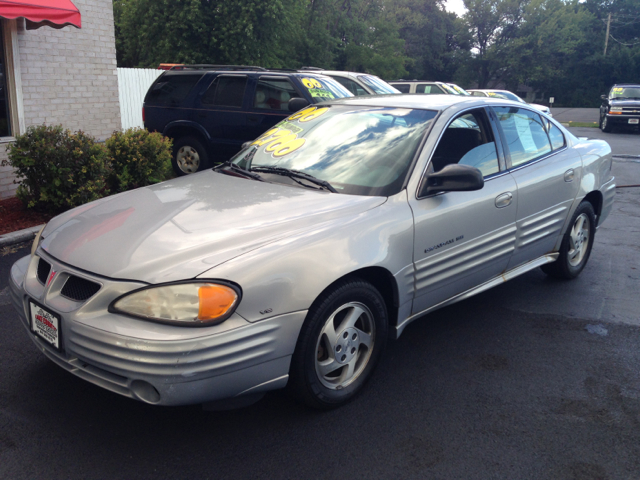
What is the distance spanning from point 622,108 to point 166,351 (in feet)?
80.8

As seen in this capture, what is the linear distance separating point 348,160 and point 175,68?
7895 mm

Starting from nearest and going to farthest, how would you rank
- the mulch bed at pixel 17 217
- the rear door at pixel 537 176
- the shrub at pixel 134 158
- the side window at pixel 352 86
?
the rear door at pixel 537 176, the mulch bed at pixel 17 217, the shrub at pixel 134 158, the side window at pixel 352 86

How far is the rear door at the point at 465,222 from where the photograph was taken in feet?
11.3

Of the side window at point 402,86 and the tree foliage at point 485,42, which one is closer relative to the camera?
the side window at point 402,86

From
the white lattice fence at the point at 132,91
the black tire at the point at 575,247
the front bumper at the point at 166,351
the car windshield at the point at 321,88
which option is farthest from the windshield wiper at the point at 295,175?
the white lattice fence at the point at 132,91

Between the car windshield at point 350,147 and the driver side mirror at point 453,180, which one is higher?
the car windshield at point 350,147

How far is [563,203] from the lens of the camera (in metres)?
4.61

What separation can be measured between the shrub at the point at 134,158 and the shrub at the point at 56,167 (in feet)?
1.74

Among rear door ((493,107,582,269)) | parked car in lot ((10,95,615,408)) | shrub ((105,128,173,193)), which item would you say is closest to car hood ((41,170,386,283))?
parked car in lot ((10,95,615,408))

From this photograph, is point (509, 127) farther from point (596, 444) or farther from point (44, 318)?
point (44, 318)

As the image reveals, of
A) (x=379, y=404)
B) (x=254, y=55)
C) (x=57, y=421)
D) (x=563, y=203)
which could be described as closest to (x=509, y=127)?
(x=563, y=203)

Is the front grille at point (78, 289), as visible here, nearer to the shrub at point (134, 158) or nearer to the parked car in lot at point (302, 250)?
the parked car in lot at point (302, 250)

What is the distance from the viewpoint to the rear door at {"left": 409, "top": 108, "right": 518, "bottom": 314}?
344 cm

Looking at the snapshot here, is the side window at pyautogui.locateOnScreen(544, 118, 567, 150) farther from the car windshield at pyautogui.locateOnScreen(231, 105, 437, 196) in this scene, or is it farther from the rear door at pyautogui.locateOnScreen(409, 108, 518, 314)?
the car windshield at pyautogui.locateOnScreen(231, 105, 437, 196)
